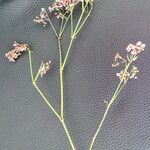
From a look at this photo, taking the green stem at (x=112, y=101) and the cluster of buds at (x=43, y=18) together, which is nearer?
the green stem at (x=112, y=101)

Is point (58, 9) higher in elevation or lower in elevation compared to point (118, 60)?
higher

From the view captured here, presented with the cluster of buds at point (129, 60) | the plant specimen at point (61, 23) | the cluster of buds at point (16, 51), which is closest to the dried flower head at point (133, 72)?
the cluster of buds at point (129, 60)

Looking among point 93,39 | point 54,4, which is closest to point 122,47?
point 93,39

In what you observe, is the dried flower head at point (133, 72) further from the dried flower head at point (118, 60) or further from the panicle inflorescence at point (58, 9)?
the panicle inflorescence at point (58, 9)

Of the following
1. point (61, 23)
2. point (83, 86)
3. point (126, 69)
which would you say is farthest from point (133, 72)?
point (61, 23)

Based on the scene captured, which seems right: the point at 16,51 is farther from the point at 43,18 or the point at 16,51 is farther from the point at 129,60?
the point at 129,60

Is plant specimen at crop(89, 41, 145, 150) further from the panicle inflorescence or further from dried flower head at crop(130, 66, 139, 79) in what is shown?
the panicle inflorescence
